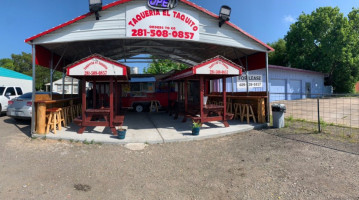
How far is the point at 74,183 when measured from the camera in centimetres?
359

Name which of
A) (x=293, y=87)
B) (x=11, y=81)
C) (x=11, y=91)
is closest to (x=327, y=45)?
(x=293, y=87)

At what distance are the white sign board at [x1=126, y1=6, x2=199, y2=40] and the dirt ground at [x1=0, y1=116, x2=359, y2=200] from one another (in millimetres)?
3899

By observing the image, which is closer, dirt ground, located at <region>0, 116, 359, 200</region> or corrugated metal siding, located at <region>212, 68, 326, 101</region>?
dirt ground, located at <region>0, 116, 359, 200</region>

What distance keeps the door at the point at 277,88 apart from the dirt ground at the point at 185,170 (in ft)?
47.1

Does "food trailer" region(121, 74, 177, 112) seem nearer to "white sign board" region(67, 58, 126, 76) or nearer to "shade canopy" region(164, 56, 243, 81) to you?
"shade canopy" region(164, 56, 243, 81)

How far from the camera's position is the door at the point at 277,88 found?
19.6m

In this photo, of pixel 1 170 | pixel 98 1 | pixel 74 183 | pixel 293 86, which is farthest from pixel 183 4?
pixel 293 86

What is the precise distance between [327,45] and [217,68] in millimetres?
23526

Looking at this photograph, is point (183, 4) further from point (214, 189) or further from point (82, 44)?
point (214, 189)

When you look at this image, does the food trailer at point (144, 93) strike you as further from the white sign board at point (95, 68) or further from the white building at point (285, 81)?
the white sign board at point (95, 68)

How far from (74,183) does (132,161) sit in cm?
137

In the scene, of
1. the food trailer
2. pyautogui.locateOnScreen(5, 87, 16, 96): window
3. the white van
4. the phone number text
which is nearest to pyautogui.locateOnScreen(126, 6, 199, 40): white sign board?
the phone number text

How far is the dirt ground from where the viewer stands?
10.7 ft

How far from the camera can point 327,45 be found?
2348cm
